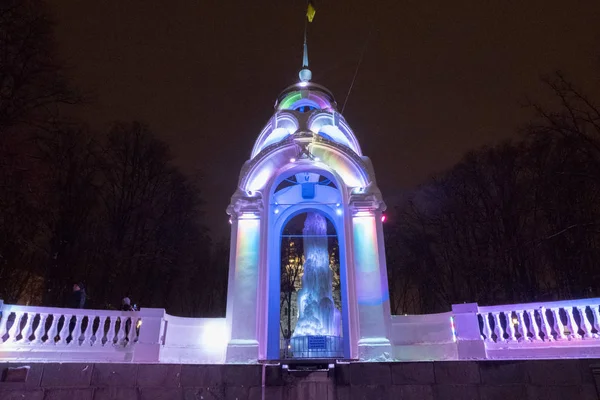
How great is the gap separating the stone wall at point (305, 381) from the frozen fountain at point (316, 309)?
508 cm

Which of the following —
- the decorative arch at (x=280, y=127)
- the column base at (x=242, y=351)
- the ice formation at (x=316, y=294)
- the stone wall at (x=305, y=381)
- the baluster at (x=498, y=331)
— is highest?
the decorative arch at (x=280, y=127)

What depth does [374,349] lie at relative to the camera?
30.3 ft

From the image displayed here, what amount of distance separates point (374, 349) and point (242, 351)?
10.5ft

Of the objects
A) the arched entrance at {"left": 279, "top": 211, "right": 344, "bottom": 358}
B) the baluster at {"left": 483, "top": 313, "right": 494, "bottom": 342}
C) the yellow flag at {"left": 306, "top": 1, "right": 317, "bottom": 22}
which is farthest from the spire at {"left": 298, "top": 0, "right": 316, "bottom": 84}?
the baluster at {"left": 483, "top": 313, "right": 494, "bottom": 342}

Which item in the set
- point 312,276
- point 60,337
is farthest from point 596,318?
point 60,337

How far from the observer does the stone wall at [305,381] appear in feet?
19.8

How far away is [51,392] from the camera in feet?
19.9

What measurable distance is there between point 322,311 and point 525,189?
13385 mm

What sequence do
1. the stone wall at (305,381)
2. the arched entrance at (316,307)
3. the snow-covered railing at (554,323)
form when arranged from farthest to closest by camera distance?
1. the arched entrance at (316,307)
2. the snow-covered railing at (554,323)
3. the stone wall at (305,381)

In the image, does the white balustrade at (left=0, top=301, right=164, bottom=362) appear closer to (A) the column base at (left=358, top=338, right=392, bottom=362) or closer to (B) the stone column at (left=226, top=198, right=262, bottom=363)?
(B) the stone column at (left=226, top=198, right=262, bottom=363)

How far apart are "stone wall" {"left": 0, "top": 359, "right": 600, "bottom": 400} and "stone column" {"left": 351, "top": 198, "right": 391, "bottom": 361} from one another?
2916 mm

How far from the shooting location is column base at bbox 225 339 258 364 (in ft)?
30.3

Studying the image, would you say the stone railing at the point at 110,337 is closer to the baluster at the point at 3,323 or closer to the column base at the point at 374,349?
the baluster at the point at 3,323

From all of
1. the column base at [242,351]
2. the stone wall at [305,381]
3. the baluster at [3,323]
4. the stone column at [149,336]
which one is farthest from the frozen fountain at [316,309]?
the baluster at [3,323]
